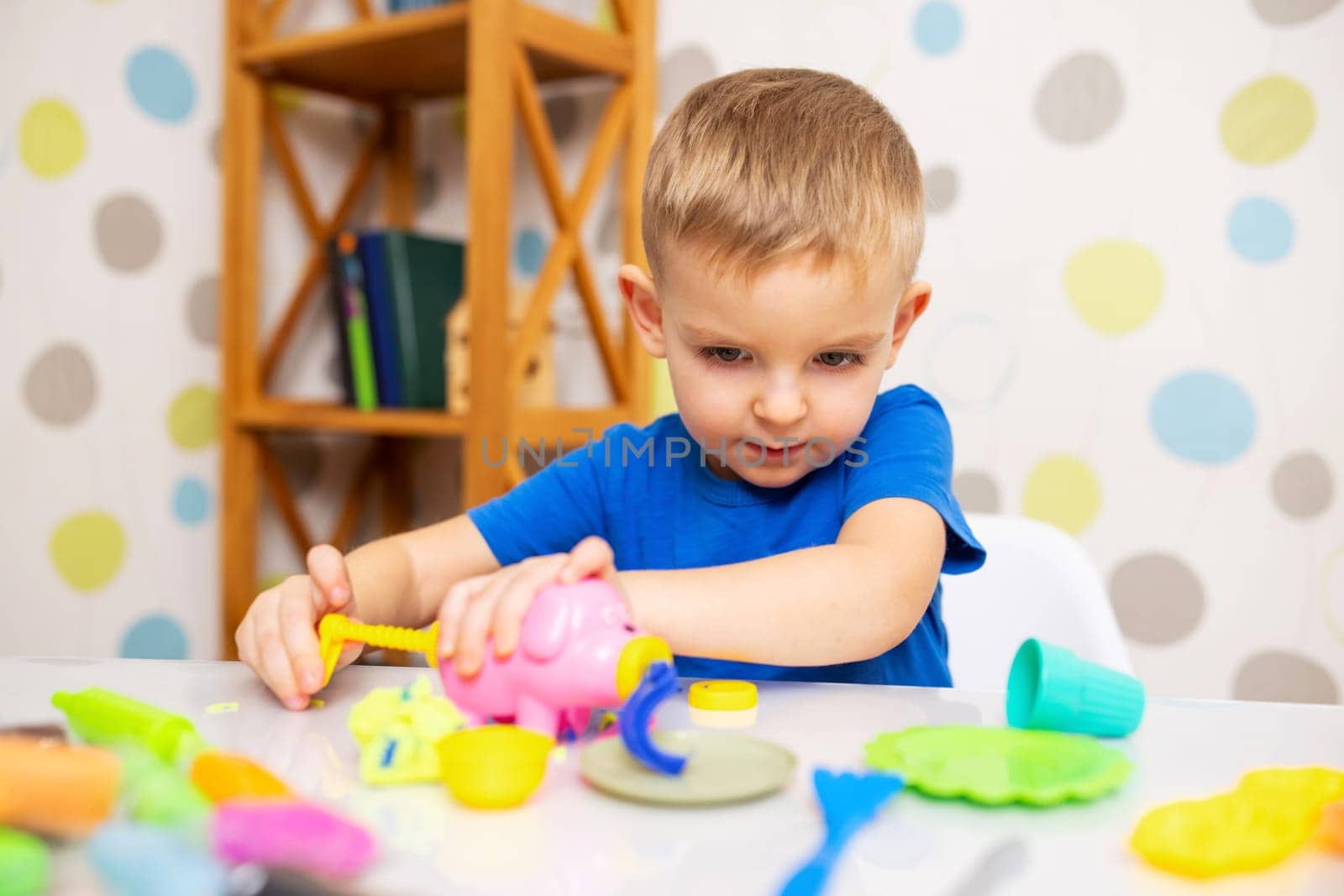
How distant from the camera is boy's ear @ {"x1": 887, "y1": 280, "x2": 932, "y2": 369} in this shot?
2.65 feet

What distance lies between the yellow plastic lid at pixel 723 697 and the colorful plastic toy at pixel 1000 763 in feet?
0.26

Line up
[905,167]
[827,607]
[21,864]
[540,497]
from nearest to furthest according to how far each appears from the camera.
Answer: [21,864] → [827,607] → [905,167] → [540,497]

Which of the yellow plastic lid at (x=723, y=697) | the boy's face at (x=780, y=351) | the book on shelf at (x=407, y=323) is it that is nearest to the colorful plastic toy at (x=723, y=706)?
the yellow plastic lid at (x=723, y=697)

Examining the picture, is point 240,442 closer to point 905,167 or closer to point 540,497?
point 540,497

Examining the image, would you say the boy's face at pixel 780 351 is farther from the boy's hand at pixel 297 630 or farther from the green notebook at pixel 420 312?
the green notebook at pixel 420 312

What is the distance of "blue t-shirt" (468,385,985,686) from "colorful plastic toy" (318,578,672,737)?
30cm

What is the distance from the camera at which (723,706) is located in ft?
1.80

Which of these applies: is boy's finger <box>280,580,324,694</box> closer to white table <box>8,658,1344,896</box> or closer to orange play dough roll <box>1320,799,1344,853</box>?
white table <box>8,658,1344,896</box>

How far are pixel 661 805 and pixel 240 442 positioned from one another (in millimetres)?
1550

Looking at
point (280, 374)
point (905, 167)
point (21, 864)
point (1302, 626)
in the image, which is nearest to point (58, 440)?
point (280, 374)

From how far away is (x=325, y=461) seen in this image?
197 centimetres

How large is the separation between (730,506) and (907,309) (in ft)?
0.68

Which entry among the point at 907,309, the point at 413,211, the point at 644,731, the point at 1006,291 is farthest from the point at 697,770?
the point at 413,211

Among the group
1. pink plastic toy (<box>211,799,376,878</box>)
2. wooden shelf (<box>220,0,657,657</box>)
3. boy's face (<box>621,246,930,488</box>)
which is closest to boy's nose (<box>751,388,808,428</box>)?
boy's face (<box>621,246,930,488</box>)
